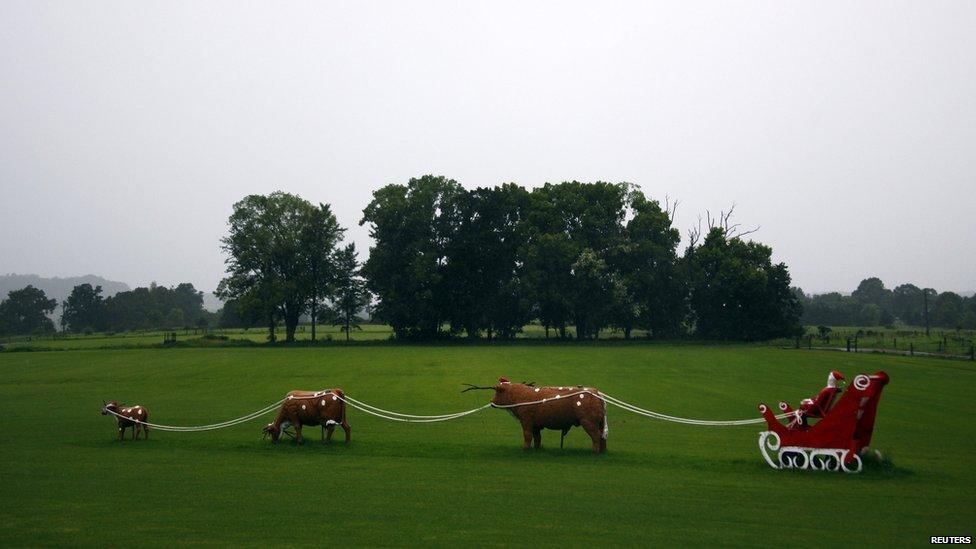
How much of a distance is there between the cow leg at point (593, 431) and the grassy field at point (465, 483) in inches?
15.1

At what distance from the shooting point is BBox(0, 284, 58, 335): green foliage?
138250mm

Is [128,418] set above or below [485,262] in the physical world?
below

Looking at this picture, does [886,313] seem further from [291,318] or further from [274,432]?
[274,432]

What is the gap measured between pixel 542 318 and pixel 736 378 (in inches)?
1641

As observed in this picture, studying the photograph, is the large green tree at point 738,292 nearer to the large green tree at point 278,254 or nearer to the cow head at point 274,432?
the large green tree at point 278,254

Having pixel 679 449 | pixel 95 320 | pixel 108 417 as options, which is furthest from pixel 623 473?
pixel 95 320

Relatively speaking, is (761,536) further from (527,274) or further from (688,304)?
(688,304)

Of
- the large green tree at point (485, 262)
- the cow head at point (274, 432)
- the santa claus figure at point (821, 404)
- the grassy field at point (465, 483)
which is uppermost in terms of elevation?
the large green tree at point (485, 262)

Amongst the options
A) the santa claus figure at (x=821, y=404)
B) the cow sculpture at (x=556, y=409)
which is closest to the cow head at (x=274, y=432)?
the cow sculpture at (x=556, y=409)

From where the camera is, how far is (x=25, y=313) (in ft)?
460

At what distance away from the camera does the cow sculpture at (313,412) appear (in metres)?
17.7

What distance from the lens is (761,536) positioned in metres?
9.55

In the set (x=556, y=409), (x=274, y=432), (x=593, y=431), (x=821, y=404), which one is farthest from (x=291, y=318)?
(x=821, y=404)

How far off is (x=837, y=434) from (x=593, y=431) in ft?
16.1
